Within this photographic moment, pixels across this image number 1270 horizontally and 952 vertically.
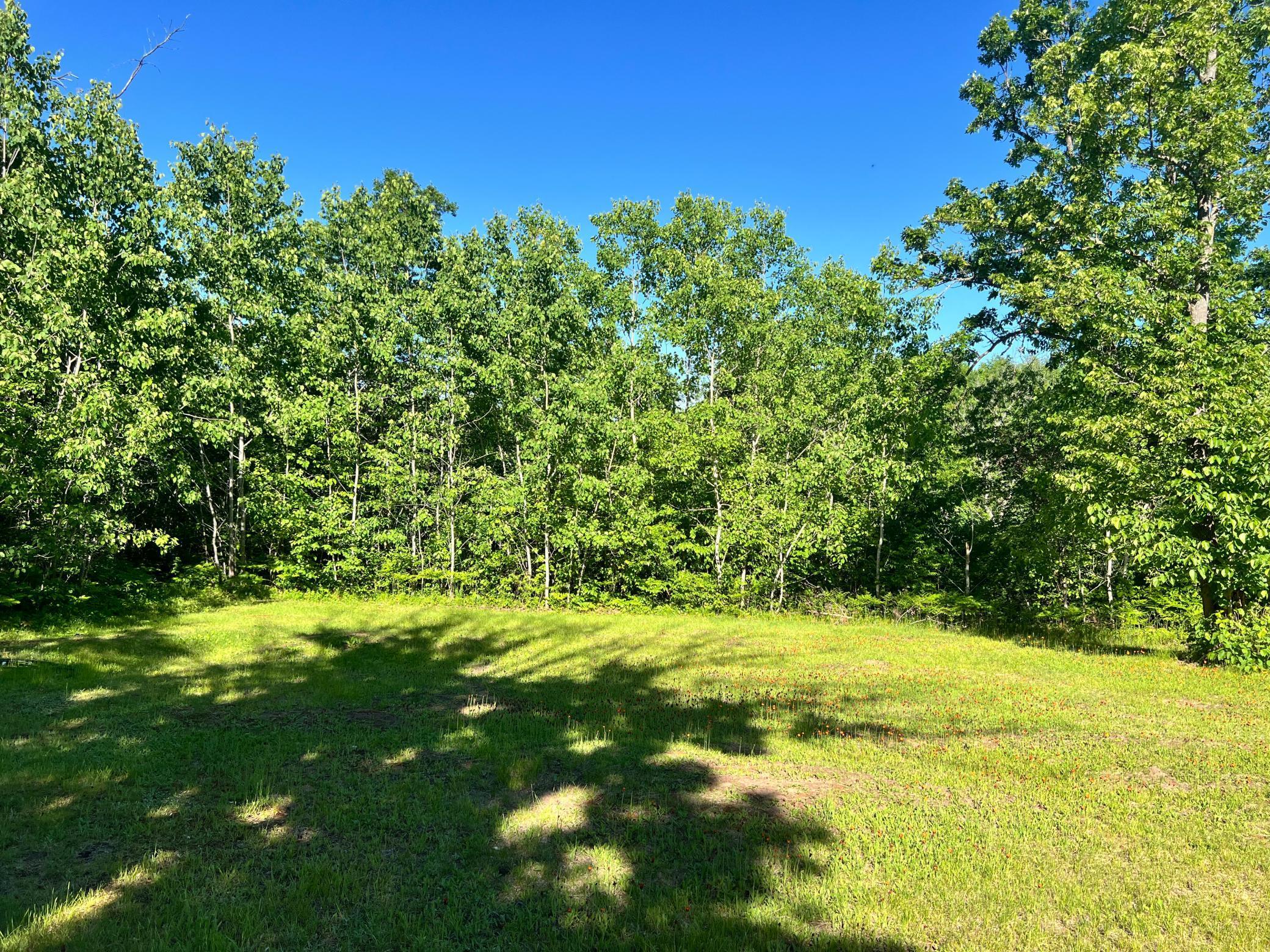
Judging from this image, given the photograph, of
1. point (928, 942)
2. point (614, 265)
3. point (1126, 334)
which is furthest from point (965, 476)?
point (928, 942)

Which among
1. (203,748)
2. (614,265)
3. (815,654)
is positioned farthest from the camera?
→ (614,265)

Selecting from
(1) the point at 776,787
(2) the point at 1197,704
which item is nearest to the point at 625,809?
(1) the point at 776,787

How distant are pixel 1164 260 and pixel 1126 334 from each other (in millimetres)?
2240

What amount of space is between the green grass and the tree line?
587cm

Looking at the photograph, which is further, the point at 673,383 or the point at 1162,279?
the point at 673,383

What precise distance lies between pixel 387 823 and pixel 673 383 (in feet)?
78.1

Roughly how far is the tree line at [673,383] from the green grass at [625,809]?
5866 mm

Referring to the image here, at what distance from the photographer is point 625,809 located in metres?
6.11

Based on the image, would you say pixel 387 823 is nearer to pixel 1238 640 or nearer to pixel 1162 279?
pixel 1238 640

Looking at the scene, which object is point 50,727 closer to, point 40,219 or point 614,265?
point 40,219

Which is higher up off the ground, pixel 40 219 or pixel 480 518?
pixel 40 219

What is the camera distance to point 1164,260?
1485cm

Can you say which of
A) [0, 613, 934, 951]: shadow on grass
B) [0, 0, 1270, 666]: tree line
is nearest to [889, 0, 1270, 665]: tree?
[0, 0, 1270, 666]: tree line

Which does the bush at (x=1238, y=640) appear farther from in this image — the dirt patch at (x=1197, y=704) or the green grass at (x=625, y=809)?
the dirt patch at (x=1197, y=704)
